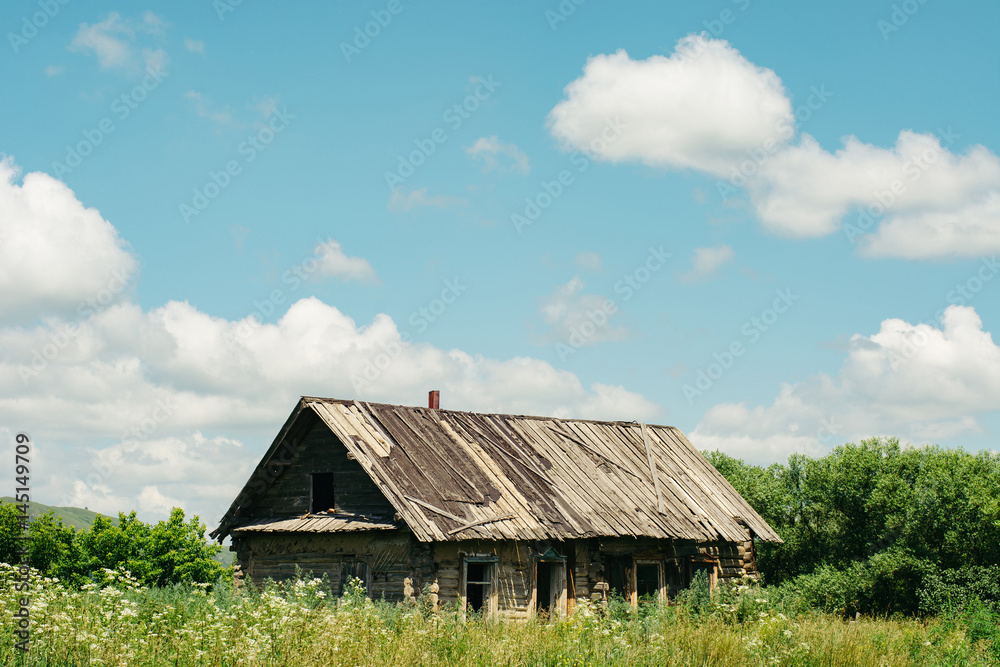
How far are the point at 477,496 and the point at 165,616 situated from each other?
32.1 feet

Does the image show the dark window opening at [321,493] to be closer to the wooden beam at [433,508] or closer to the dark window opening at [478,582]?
the wooden beam at [433,508]

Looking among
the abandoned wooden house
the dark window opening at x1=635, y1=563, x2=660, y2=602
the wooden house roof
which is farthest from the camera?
the dark window opening at x1=635, y1=563, x2=660, y2=602

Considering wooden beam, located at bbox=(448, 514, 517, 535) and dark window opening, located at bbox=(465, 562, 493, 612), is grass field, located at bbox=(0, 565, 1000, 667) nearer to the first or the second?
wooden beam, located at bbox=(448, 514, 517, 535)

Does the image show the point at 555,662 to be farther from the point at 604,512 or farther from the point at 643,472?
the point at 643,472

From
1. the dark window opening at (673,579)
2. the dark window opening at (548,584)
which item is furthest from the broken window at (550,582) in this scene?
the dark window opening at (673,579)

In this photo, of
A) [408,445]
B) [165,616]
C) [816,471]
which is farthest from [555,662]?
[816,471]

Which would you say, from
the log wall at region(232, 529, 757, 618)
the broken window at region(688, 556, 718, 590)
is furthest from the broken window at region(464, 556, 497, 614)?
the broken window at region(688, 556, 718, 590)

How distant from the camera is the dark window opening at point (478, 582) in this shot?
17828mm

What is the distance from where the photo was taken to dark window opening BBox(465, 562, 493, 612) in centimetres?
1783

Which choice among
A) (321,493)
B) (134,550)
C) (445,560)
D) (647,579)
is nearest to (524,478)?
(445,560)

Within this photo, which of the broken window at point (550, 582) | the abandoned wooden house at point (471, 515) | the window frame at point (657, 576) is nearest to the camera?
the abandoned wooden house at point (471, 515)

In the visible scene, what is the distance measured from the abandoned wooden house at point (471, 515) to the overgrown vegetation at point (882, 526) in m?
5.55

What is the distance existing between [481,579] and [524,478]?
9.18 feet

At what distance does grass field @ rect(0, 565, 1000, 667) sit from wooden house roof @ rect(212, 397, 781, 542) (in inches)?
207
